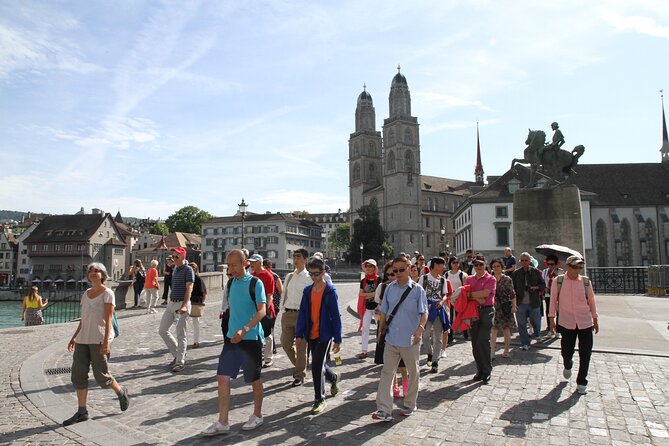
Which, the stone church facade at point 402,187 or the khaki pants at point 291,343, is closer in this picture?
the khaki pants at point 291,343

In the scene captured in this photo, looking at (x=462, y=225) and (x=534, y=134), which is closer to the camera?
(x=534, y=134)

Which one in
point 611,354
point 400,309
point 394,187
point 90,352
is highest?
point 394,187

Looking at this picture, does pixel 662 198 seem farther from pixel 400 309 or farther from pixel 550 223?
pixel 400 309

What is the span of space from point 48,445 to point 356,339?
7682 mm

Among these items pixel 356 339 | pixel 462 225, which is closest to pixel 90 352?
pixel 356 339

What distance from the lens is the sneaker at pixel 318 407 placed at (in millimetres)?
5973

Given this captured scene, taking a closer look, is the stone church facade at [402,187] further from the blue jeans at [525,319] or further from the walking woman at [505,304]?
the walking woman at [505,304]

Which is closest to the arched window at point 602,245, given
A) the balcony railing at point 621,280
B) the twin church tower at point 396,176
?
the balcony railing at point 621,280

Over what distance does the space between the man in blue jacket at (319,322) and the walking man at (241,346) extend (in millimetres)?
890

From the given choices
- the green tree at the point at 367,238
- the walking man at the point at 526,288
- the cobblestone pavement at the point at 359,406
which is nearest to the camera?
the cobblestone pavement at the point at 359,406

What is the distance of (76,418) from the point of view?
566cm

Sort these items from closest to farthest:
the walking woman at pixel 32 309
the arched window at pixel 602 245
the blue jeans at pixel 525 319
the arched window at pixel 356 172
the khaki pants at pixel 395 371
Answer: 1. the khaki pants at pixel 395 371
2. the blue jeans at pixel 525 319
3. the walking woman at pixel 32 309
4. the arched window at pixel 602 245
5. the arched window at pixel 356 172

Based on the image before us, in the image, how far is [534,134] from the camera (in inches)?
772

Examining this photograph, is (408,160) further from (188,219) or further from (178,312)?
(178,312)
